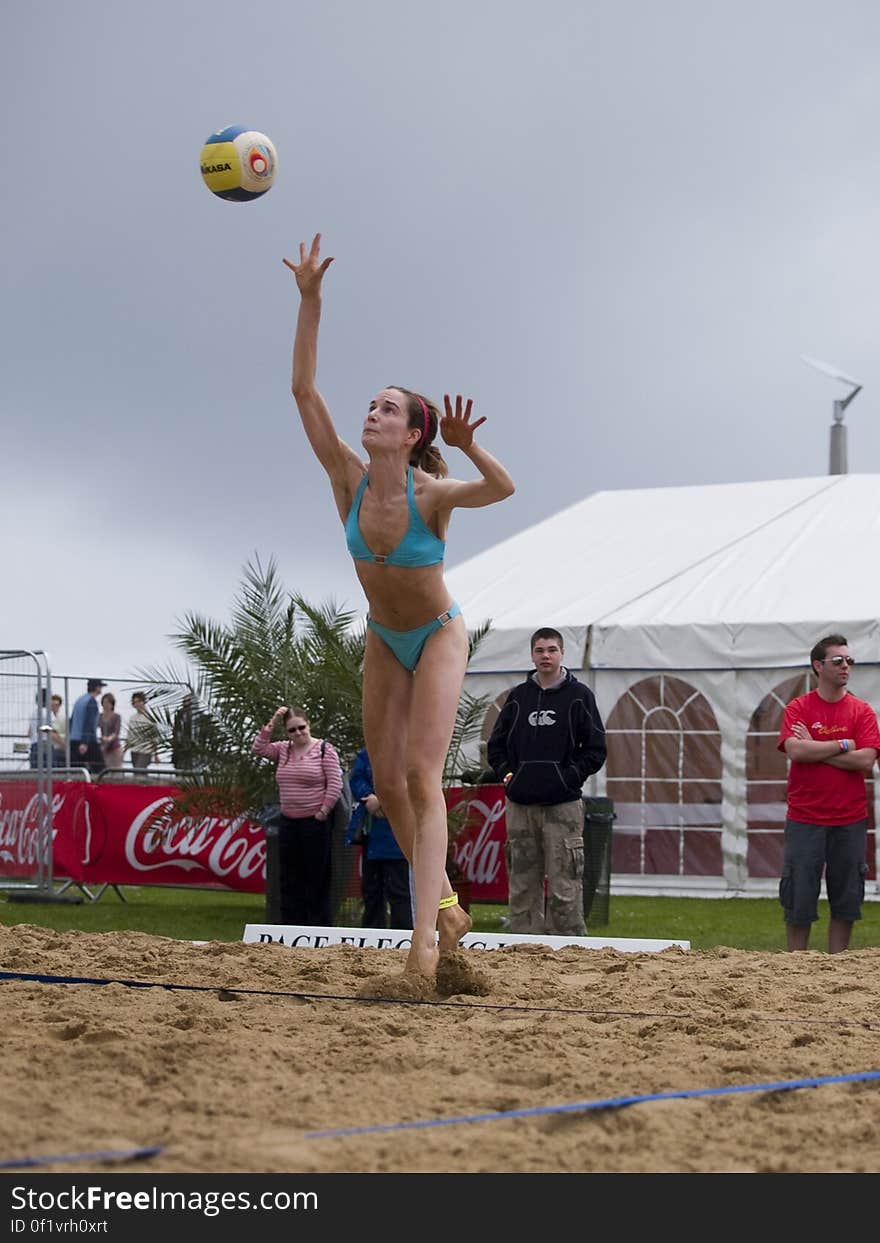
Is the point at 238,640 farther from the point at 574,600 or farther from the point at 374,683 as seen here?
the point at 374,683

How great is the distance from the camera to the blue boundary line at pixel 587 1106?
314 centimetres

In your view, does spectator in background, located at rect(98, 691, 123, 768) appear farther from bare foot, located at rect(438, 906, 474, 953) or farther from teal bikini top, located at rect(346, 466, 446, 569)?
teal bikini top, located at rect(346, 466, 446, 569)

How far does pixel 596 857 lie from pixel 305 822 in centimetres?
231

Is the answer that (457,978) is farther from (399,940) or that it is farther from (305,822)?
(305,822)

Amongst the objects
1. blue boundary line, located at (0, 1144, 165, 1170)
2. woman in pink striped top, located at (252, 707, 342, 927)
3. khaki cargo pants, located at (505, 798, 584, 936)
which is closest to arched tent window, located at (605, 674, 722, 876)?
woman in pink striped top, located at (252, 707, 342, 927)

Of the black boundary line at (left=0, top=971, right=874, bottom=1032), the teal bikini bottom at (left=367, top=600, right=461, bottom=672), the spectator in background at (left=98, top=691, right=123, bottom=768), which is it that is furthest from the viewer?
the spectator in background at (left=98, top=691, right=123, bottom=768)

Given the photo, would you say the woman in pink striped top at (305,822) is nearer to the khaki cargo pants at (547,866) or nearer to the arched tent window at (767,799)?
the khaki cargo pants at (547,866)

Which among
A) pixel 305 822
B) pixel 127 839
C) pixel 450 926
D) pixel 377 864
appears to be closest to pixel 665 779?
pixel 127 839

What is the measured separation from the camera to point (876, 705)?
15688mm

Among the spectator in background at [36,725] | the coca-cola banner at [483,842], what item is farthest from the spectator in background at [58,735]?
the coca-cola banner at [483,842]

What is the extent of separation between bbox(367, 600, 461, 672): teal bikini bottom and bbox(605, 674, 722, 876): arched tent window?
11.2 m

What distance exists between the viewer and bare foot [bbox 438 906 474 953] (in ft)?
18.4

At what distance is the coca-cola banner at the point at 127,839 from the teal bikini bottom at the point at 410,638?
859 centimetres
